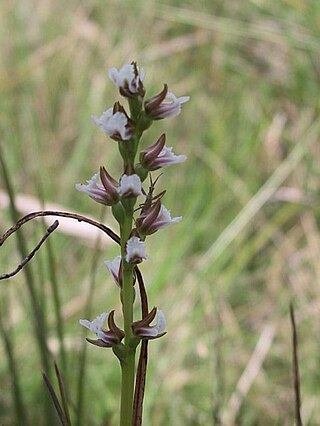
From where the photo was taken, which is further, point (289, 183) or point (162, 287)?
point (289, 183)

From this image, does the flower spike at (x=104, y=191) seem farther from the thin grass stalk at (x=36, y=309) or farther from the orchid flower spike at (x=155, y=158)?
the thin grass stalk at (x=36, y=309)

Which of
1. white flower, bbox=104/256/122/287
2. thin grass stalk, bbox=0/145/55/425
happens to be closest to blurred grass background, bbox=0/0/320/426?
thin grass stalk, bbox=0/145/55/425

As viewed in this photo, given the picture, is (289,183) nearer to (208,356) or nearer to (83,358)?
(208,356)

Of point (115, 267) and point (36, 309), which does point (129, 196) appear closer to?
point (115, 267)

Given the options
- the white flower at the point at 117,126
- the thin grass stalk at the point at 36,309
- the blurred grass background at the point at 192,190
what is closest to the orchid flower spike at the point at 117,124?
the white flower at the point at 117,126

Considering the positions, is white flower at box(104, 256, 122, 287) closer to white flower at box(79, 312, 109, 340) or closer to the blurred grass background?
white flower at box(79, 312, 109, 340)

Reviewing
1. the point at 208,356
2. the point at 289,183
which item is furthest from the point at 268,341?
the point at 289,183

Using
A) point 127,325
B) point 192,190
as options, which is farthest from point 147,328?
point 192,190
